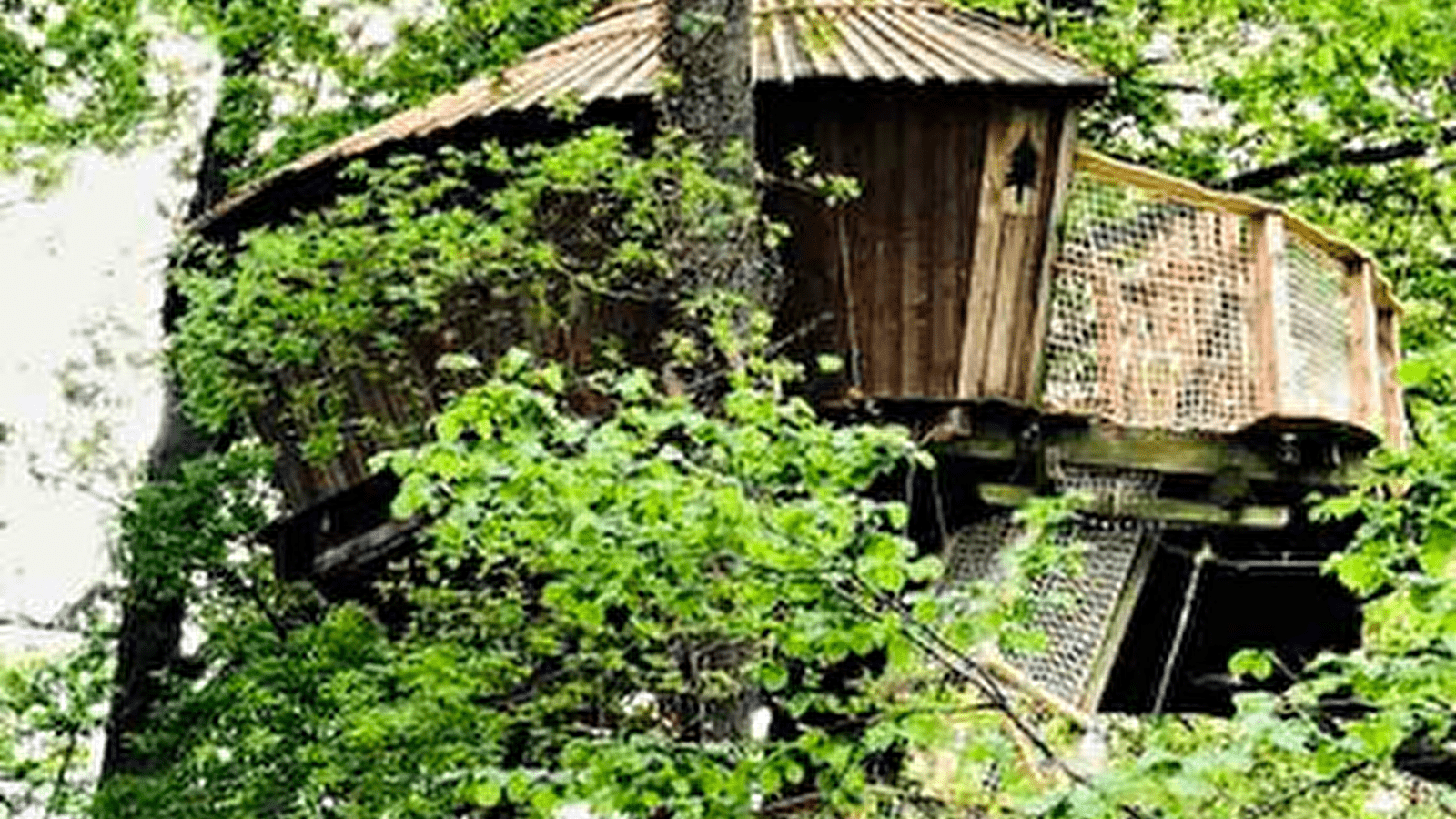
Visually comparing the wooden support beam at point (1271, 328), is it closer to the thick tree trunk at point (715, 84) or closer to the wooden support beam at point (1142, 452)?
the wooden support beam at point (1142, 452)

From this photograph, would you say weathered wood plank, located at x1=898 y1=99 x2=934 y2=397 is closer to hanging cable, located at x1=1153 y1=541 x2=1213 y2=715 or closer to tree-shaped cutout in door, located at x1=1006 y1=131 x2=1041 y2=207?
tree-shaped cutout in door, located at x1=1006 y1=131 x2=1041 y2=207

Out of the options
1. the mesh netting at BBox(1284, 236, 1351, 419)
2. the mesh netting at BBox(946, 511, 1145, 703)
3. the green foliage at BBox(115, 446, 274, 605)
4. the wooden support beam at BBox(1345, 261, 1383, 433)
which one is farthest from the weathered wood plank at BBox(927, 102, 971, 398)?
the green foliage at BBox(115, 446, 274, 605)

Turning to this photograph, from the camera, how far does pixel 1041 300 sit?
11.2m

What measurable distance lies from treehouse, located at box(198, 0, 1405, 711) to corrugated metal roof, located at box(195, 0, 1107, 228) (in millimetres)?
32

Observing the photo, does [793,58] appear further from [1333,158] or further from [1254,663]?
[1254,663]

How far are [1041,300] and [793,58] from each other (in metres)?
1.68

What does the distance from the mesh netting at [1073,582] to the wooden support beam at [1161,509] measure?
0.40 feet

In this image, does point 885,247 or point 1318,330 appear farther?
point 1318,330

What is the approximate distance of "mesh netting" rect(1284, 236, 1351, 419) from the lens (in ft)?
36.8

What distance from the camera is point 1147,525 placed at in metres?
11.7

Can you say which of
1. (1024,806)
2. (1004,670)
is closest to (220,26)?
(1004,670)

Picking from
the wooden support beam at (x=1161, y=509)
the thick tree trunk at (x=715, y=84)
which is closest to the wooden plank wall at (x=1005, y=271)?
the wooden support beam at (x=1161, y=509)

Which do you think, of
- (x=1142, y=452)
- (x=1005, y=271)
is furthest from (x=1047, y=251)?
(x=1142, y=452)

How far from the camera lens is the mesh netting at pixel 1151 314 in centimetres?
1113
